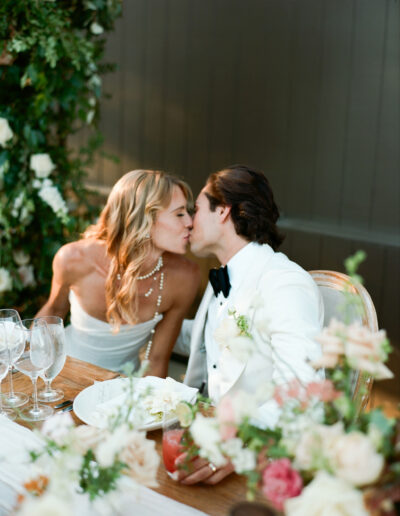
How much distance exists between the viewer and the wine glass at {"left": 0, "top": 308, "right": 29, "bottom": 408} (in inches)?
57.7

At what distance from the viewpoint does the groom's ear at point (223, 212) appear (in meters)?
2.06

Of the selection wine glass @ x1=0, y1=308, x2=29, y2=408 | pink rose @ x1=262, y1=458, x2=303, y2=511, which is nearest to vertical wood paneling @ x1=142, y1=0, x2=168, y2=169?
wine glass @ x1=0, y1=308, x2=29, y2=408

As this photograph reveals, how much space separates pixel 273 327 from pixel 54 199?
5.68ft

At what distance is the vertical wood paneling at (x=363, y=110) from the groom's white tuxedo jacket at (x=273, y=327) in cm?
106

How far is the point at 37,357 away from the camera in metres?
1.40

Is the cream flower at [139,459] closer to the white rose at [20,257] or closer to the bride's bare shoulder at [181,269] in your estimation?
the bride's bare shoulder at [181,269]

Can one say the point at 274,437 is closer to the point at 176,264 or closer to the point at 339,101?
the point at 176,264

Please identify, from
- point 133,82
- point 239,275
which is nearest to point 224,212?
point 239,275

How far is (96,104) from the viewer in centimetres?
321

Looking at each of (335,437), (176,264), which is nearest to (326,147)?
(176,264)

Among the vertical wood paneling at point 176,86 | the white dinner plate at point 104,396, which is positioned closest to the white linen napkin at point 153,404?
the white dinner plate at point 104,396

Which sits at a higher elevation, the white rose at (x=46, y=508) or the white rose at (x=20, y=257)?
the white rose at (x=46, y=508)

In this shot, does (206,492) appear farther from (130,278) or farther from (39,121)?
(39,121)

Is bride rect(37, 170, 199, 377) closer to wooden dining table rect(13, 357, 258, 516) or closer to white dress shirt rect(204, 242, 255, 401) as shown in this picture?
white dress shirt rect(204, 242, 255, 401)
